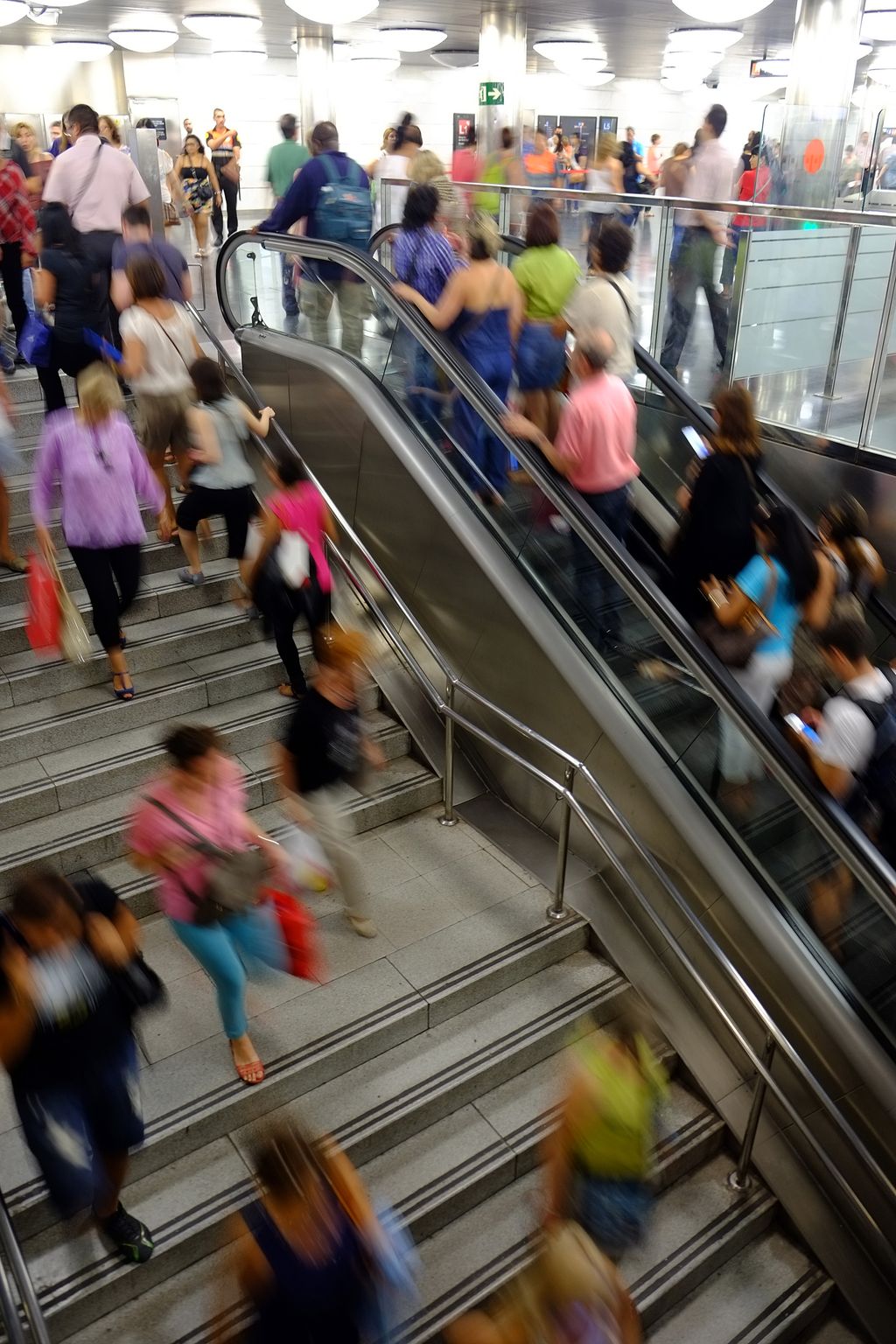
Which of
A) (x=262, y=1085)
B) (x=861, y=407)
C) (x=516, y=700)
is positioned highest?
(x=861, y=407)

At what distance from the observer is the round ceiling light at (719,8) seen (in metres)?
8.70

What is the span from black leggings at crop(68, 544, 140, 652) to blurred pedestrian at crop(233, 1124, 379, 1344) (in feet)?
9.55

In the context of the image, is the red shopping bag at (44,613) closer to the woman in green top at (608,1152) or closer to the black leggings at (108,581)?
the black leggings at (108,581)

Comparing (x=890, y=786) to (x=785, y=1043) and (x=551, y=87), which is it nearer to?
(x=785, y=1043)

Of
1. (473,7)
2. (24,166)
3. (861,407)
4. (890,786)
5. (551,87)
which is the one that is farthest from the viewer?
(551,87)

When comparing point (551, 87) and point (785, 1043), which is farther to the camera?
point (551, 87)

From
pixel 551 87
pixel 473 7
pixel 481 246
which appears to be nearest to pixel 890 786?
pixel 481 246

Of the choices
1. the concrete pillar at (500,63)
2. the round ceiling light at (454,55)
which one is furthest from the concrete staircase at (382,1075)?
the round ceiling light at (454,55)

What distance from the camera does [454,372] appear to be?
507 centimetres

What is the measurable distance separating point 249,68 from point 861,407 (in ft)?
63.3

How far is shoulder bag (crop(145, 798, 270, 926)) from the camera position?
3.10 metres

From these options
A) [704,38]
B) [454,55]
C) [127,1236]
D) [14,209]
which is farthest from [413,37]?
[127,1236]

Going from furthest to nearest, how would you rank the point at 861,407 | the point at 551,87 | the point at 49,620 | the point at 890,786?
the point at 551,87
the point at 861,407
the point at 49,620
the point at 890,786

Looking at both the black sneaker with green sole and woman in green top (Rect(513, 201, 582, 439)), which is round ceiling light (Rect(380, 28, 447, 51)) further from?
the black sneaker with green sole
